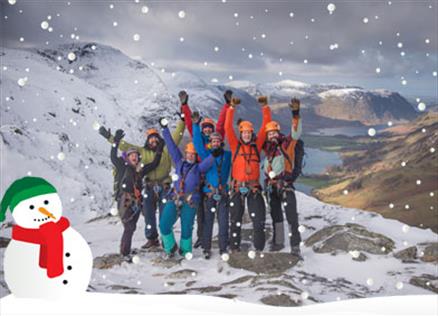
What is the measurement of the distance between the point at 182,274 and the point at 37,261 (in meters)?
1.74

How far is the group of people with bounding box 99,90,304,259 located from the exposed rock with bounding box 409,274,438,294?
0.99m

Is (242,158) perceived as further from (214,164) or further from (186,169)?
(186,169)

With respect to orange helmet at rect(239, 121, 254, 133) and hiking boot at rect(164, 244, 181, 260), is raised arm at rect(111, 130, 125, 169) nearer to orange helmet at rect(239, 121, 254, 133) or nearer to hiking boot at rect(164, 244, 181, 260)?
hiking boot at rect(164, 244, 181, 260)

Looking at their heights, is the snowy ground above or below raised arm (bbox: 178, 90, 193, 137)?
below

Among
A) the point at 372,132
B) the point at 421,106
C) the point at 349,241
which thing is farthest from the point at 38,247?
the point at 421,106

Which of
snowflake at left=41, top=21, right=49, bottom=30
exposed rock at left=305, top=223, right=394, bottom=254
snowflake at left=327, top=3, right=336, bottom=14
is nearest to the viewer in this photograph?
exposed rock at left=305, top=223, right=394, bottom=254

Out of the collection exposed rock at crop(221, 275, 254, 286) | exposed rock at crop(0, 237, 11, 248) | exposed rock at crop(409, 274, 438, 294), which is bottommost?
exposed rock at crop(409, 274, 438, 294)

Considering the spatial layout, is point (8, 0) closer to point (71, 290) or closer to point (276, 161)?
point (276, 161)

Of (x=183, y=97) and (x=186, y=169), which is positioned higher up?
(x=183, y=97)

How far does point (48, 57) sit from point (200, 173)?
2776mm

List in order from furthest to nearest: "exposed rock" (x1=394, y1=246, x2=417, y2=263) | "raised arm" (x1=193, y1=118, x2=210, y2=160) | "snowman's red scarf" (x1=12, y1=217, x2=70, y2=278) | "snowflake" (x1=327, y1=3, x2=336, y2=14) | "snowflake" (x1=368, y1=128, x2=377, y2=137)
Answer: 1. "snowflake" (x1=368, y1=128, x2=377, y2=137)
2. "snowflake" (x1=327, y1=3, x2=336, y2=14)
3. "exposed rock" (x1=394, y1=246, x2=417, y2=263)
4. "raised arm" (x1=193, y1=118, x2=210, y2=160)
5. "snowman's red scarf" (x1=12, y1=217, x2=70, y2=278)

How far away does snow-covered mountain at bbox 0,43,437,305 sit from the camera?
4.61 meters

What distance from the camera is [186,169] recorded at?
4.67 meters

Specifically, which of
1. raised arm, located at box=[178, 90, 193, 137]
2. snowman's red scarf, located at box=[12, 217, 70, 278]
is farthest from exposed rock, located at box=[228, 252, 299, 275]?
snowman's red scarf, located at box=[12, 217, 70, 278]
